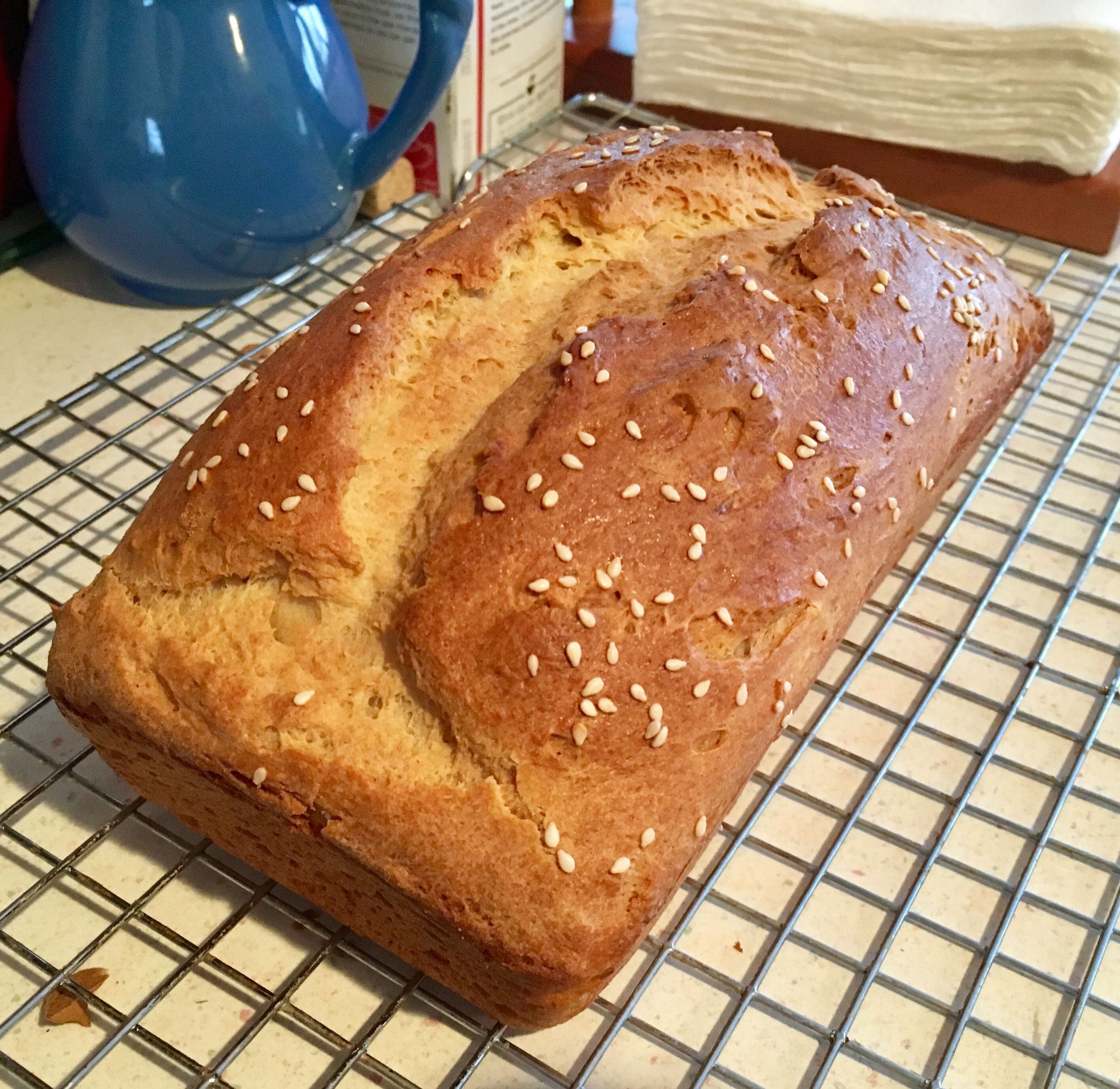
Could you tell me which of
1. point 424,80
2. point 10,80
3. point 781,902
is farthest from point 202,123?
point 781,902

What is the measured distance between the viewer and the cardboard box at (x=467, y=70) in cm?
198

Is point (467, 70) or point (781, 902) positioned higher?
point (467, 70)

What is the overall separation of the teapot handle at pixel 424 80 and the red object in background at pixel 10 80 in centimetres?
59

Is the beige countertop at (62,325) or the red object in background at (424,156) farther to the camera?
the red object in background at (424,156)

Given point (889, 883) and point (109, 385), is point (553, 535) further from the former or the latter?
point (109, 385)

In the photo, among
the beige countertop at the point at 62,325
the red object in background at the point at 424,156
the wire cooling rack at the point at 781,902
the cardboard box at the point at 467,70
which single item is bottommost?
the wire cooling rack at the point at 781,902

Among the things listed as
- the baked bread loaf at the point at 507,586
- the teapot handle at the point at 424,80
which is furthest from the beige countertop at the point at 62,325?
the baked bread loaf at the point at 507,586

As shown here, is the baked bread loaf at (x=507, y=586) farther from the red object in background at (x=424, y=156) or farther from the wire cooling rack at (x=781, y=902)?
the red object in background at (x=424, y=156)

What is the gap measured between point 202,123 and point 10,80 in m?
0.46

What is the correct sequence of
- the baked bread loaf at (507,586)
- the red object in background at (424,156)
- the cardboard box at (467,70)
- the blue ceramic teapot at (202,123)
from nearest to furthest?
1. the baked bread loaf at (507,586)
2. the blue ceramic teapot at (202,123)
3. the cardboard box at (467,70)
4. the red object in background at (424,156)

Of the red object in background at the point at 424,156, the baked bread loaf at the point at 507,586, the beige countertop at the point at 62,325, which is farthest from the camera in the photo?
the red object in background at the point at 424,156

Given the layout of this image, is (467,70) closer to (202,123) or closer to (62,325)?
(202,123)

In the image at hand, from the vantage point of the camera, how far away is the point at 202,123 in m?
1.61

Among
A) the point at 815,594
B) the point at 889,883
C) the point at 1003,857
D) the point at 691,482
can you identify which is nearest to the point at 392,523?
the point at 691,482
